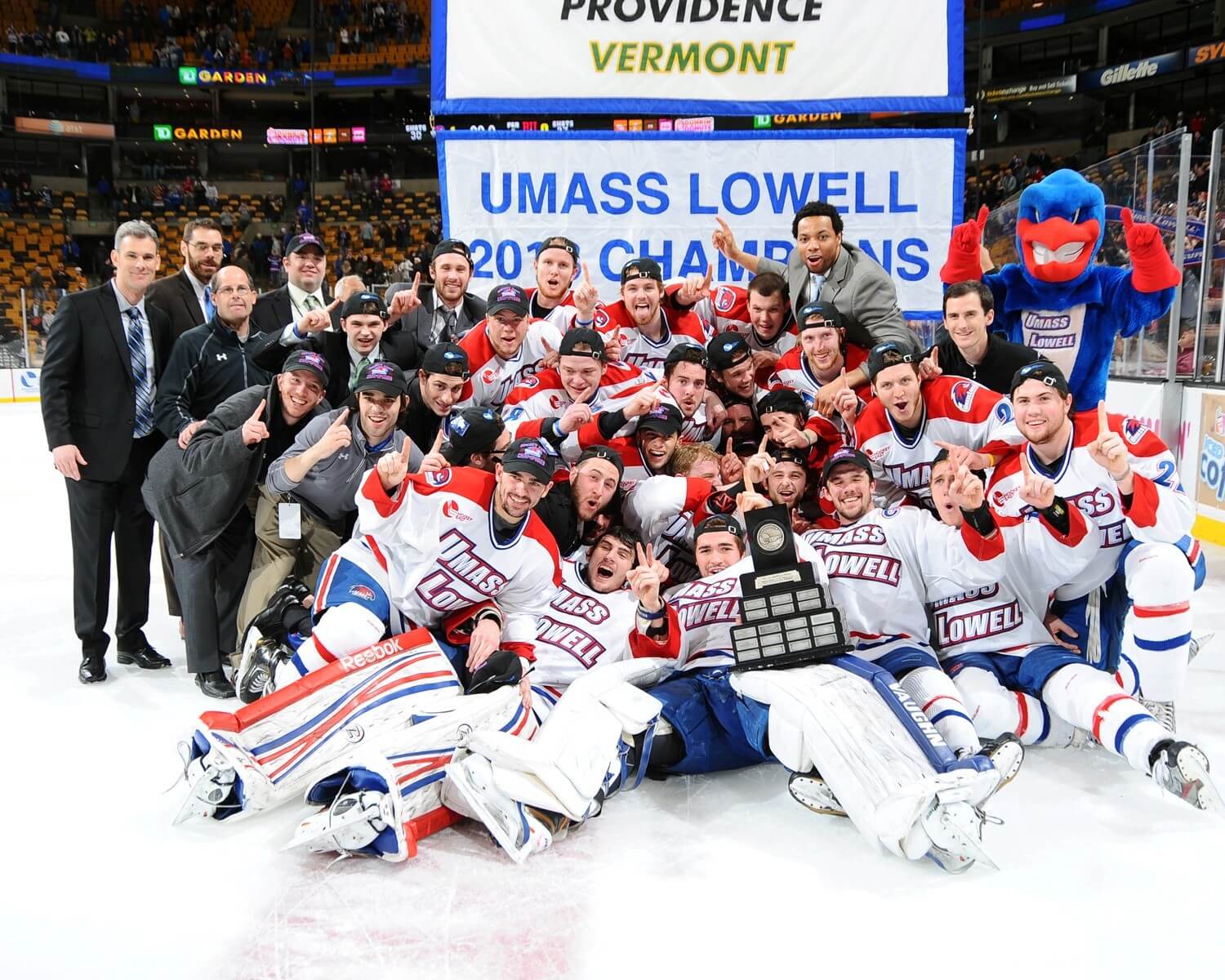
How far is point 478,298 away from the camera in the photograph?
4625 mm

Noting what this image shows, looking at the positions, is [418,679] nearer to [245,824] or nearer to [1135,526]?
[245,824]

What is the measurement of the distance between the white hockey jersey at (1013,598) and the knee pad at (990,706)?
171 mm

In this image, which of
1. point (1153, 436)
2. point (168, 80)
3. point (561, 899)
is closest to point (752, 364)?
point (1153, 436)

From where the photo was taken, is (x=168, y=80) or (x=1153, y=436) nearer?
(x=1153, y=436)

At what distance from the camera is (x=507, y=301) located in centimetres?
396

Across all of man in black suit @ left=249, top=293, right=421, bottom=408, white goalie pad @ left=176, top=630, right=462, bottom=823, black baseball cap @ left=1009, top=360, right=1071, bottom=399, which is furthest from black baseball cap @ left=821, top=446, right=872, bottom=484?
man in black suit @ left=249, top=293, right=421, bottom=408

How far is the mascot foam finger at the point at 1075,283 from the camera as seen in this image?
11.8ft

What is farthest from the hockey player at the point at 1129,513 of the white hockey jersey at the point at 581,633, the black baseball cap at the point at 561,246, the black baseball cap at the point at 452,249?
the black baseball cap at the point at 452,249

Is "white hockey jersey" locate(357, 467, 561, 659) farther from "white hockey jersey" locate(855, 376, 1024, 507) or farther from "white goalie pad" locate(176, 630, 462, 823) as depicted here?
"white hockey jersey" locate(855, 376, 1024, 507)

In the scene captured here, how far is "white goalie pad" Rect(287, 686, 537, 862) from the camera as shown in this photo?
223 centimetres

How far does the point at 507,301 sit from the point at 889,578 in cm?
188

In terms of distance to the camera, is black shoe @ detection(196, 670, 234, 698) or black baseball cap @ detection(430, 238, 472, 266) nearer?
black shoe @ detection(196, 670, 234, 698)

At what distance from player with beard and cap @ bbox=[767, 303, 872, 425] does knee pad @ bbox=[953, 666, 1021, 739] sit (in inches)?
48.5

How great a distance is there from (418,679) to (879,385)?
1863mm
